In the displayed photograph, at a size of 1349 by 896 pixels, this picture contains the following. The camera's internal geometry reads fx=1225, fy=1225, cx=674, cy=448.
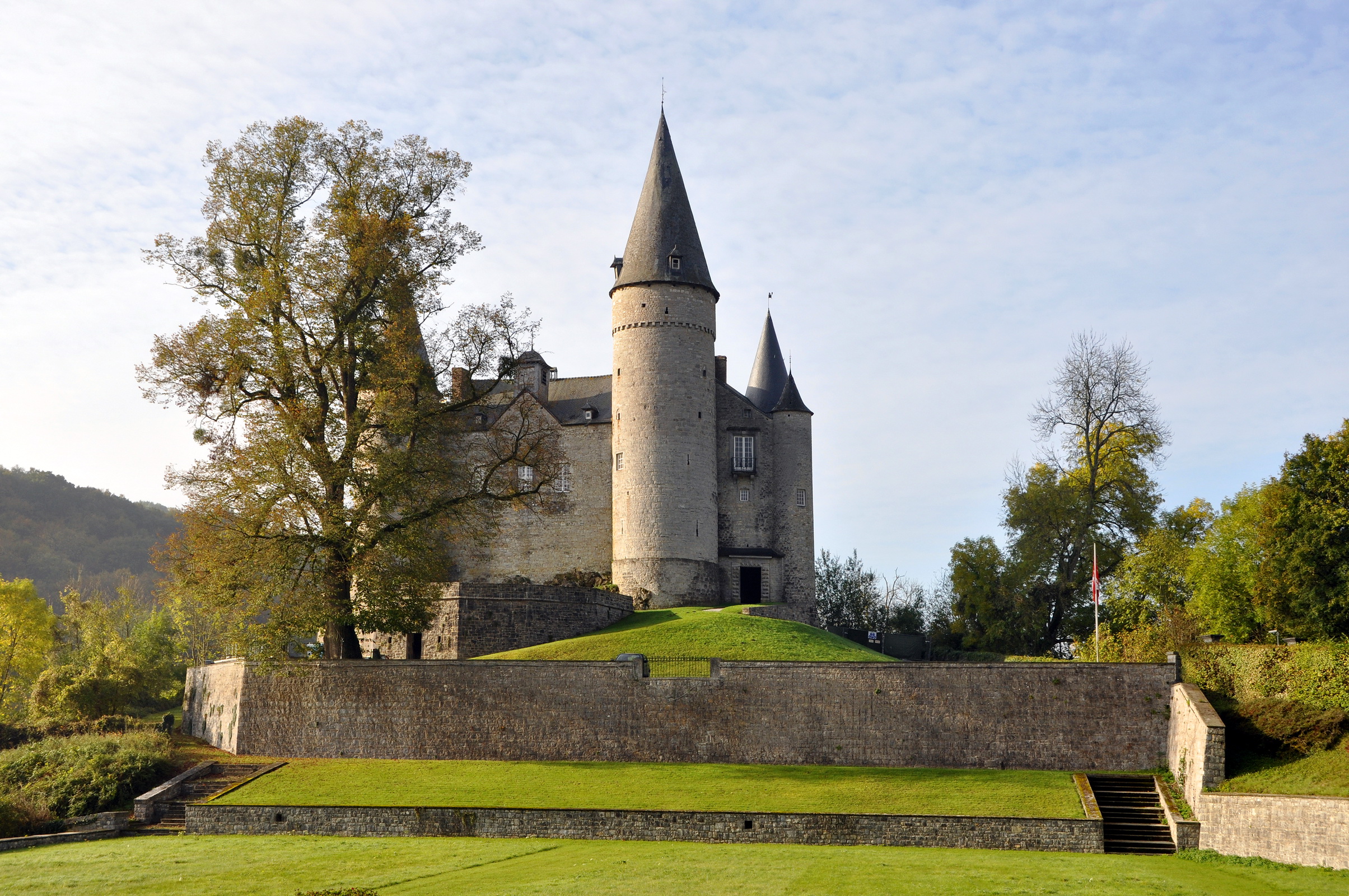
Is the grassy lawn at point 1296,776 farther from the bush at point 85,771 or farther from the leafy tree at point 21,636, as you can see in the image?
the leafy tree at point 21,636

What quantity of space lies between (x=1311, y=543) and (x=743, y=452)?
85.3 ft

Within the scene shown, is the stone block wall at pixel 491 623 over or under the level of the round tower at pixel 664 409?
under

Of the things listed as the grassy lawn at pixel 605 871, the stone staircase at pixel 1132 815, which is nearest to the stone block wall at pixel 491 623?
the grassy lawn at pixel 605 871

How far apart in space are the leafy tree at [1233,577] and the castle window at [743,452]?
62.8ft

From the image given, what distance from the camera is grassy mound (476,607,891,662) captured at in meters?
35.8

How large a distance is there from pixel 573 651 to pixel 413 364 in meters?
10.0

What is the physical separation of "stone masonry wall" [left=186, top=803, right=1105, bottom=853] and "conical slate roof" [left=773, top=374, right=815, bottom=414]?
2879 centimetres

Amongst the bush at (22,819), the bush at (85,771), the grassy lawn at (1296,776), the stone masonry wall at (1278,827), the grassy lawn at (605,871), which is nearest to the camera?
the grassy lawn at (605,871)

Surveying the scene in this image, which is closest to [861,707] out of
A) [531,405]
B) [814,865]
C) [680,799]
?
[680,799]

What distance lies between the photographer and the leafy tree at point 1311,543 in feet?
88.4

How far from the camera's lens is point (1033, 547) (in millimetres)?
45938

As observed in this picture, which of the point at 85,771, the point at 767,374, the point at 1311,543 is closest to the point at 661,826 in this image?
the point at 85,771

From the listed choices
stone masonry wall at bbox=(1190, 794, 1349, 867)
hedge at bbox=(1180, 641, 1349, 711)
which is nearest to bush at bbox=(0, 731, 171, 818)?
stone masonry wall at bbox=(1190, 794, 1349, 867)

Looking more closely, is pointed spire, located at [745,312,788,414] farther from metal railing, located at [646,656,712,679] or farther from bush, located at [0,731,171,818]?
bush, located at [0,731,171,818]
